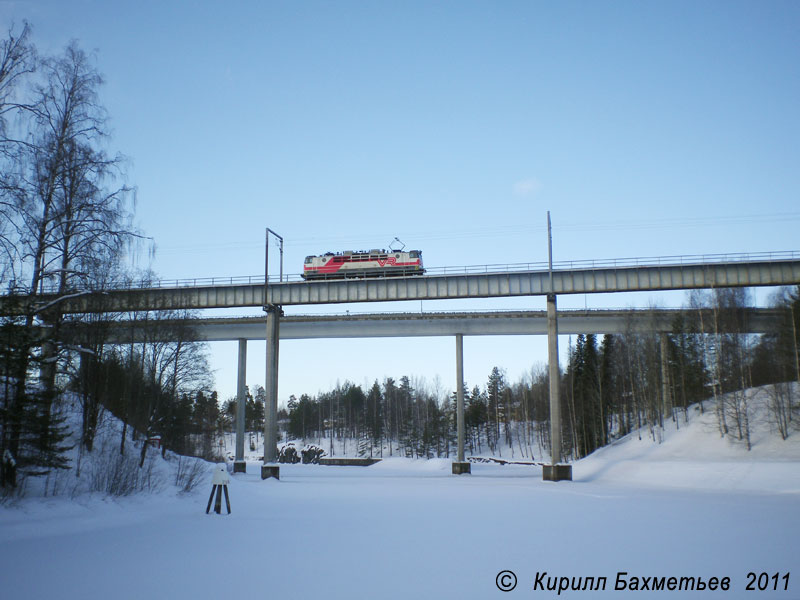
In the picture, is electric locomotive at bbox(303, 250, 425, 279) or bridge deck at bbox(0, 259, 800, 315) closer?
bridge deck at bbox(0, 259, 800, 315)

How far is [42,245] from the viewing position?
17453mm

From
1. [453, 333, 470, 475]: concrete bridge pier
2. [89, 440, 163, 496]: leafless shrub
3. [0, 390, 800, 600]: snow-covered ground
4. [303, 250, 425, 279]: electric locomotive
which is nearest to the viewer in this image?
[0, 390, 800, 600]: snow-covered ground

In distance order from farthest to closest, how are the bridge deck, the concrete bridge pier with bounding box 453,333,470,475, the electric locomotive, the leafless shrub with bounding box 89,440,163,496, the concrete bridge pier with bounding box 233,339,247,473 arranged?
1. the concrete bridge pier with bounding box 233,339,247,473
2. the electric locomotive
3. the concrete bridge pier with bounding box 453,333,470,475
4. the bridge deck
5. the leafless shrub with bounding box 89,440,163,496

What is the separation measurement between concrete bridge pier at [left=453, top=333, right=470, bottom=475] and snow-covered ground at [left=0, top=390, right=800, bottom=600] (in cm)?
2171

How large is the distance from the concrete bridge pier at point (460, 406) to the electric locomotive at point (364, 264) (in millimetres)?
8501

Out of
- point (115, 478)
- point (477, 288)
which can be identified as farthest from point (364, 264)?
point (115, 478)

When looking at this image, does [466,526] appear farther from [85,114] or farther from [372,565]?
[85,114]

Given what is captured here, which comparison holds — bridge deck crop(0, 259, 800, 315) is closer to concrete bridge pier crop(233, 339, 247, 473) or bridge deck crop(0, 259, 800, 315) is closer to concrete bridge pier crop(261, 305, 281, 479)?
concrete bridge pier crop(261, 305, 281, 479)

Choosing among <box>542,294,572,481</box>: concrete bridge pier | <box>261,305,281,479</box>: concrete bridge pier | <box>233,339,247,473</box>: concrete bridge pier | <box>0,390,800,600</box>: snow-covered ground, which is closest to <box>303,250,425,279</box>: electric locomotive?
<box>261,305,281,479</box>: concrete bridge pier

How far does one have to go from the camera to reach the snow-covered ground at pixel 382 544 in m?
8.89

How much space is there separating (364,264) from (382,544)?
39.1 m

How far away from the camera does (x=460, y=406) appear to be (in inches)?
2024

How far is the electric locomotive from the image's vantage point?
49.4m

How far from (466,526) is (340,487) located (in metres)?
16.2
